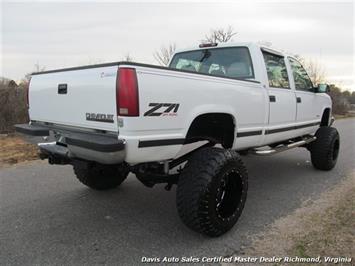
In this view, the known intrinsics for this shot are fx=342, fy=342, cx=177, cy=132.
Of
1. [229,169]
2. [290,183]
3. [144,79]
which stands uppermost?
[144,79]

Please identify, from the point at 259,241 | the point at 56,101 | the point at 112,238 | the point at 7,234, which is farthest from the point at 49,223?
the point at 259,241

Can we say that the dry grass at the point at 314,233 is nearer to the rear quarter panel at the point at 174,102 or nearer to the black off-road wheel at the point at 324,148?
the rear quarter panel at the point at 174,102

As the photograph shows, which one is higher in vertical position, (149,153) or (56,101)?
(56,101)

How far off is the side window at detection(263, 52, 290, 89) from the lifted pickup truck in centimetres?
2

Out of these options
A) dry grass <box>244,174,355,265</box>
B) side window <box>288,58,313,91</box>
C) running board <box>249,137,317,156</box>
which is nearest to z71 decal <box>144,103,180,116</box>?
dry grass <box>244,174,355,265</box>

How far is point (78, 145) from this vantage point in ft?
9.82

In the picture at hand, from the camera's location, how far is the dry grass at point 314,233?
10.4ft

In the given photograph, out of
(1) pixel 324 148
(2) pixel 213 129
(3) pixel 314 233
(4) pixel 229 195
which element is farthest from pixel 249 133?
(1) pixel 324 148

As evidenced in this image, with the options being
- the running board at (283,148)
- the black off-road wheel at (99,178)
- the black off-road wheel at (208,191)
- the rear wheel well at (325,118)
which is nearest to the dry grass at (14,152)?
the black off-road wheel at (99,178)

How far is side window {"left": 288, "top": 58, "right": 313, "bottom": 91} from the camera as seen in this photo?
556cm

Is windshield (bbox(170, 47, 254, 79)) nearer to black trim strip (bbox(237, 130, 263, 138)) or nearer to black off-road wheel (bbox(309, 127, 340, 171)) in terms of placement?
black trim strip (bbox(237, 130, 263, 138))

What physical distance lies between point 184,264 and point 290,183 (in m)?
3.15

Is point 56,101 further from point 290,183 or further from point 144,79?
point 290,183

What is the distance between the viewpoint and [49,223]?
3793 millimetres
